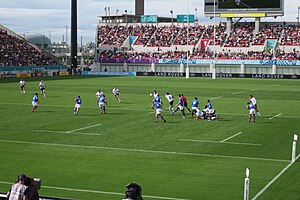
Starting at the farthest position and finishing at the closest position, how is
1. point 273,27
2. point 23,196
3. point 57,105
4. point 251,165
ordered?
1. point 273,27
2. point 57,105
3. point 251,165
4. point 23,196

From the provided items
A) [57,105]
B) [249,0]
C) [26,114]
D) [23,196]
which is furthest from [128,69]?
[23,196]

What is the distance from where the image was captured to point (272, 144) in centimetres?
2653

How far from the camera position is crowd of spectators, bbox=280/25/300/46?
328 feet

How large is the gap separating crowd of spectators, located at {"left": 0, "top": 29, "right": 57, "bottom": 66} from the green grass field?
56684mm

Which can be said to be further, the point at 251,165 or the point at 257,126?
the point at 257,126

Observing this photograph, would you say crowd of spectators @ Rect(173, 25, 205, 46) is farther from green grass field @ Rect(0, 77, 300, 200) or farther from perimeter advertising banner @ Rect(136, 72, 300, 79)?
green grass field @ Rect(0, 77, 300, 200)

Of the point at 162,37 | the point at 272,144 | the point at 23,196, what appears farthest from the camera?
the point at 162,37

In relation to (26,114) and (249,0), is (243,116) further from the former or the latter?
(249,0)

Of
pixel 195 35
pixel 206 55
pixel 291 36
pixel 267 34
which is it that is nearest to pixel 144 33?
pixel 195 35

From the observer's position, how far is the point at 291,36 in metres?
102

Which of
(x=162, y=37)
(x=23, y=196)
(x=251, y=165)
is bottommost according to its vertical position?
(x=251, y=165)

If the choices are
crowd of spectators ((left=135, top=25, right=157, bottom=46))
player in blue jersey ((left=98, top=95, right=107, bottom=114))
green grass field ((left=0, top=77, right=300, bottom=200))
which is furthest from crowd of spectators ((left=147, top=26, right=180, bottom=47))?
Result: player in blue jersey ((left=98, top=95, right=107, bottom=114))

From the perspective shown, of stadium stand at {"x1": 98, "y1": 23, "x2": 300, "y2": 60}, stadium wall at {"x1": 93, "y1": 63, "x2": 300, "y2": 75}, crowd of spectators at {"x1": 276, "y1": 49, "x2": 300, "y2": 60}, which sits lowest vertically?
stadium wall at {"x1": 93, "y1": 63, "x2": 300, "y2": 75}

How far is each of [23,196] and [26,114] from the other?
2894 centimetres
